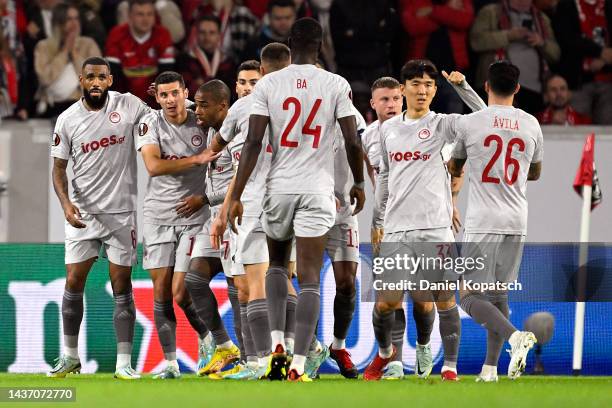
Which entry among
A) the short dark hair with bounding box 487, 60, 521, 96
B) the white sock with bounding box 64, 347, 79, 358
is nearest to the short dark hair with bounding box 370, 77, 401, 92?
the short dark hair with bounding box 487, 60, 521, 96

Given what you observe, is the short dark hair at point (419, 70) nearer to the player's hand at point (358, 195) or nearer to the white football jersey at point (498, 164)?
the white football jersey at point (498, 164)

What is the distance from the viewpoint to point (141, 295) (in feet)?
37.9

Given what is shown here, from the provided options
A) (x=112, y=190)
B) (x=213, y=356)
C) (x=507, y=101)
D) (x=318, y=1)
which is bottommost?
(x=213, y=356)

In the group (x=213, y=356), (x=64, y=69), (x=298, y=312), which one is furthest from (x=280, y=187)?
(x=64, y=69)

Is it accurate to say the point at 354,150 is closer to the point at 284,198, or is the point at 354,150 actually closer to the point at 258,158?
the point at 284,198

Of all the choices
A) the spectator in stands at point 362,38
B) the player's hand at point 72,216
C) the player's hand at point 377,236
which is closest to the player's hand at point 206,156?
the player's hand at point 72,216

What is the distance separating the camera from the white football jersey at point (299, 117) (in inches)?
314

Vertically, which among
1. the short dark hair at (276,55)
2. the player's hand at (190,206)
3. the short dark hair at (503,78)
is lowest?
the player's hand at (190,206)

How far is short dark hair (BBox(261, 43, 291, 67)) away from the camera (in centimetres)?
849

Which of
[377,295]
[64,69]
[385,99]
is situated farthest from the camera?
[64,69]

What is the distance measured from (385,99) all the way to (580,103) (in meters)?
A: 4.88

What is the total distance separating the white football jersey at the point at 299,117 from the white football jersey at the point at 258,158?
25.8 inches

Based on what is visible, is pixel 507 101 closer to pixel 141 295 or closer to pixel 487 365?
pixel 487 365

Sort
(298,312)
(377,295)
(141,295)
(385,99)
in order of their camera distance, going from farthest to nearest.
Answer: (141,295)
(385,99)
(377,295)
(298,312)
